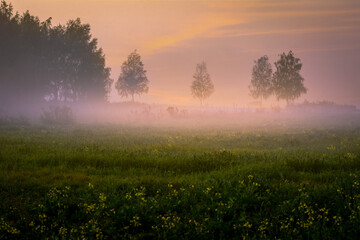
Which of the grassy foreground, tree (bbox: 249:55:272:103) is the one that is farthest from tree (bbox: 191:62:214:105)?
the grassy foreground

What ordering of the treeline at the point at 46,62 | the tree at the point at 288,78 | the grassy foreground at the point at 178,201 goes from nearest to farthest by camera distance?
the grassy foreground at the point at 178,201 < the treeline at the point at 46,62 < the tree at the point at 288,78

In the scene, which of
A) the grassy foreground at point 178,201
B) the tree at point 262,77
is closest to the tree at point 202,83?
the tree at point 262,77

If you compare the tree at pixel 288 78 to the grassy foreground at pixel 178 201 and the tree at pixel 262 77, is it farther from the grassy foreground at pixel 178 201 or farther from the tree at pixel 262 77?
the grassy foreground at pixel 178 201

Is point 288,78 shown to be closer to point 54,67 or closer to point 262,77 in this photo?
point 262,77

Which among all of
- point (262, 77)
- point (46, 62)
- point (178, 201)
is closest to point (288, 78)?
point (262, 77)

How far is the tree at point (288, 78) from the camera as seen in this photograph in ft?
232

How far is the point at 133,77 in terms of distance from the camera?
7944 cm

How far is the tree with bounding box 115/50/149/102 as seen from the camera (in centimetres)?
7938

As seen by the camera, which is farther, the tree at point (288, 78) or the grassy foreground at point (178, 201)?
the tree at point (288, 78)

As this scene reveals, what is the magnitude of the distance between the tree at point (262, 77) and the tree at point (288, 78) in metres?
3.73

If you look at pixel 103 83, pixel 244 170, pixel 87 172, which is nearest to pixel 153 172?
pixel 87 172

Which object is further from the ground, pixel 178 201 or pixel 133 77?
pixel 133 77

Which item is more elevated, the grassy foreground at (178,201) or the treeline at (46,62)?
the treeline at (46,62)

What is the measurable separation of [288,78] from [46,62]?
187 feet
